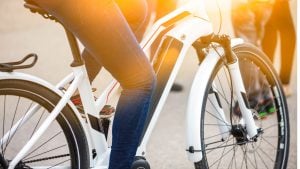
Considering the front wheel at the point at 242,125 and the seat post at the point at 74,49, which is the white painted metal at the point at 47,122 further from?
the front wheel at the point at 242,125

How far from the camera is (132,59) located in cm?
241

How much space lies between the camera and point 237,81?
3105 mm

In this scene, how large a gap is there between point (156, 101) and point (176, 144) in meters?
1.54

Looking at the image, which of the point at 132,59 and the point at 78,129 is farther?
the point at 78,129

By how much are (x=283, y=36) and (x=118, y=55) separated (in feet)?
11.6

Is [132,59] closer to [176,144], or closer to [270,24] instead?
[176,144]

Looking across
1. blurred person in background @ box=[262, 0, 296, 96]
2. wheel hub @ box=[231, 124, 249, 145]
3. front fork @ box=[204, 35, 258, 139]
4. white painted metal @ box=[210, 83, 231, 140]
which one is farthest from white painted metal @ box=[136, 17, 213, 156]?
blurred person in background @ box=[262, 0, 296, 96]

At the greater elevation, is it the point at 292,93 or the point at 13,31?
the point at 13,31

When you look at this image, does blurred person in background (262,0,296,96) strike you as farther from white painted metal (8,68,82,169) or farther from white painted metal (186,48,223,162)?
white painted metal (8,68,82,169)

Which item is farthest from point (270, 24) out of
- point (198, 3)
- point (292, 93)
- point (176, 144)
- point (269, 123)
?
point (198, 3)

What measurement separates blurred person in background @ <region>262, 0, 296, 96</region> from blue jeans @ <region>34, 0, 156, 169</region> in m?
3.23

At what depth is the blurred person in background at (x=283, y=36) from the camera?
5.45m

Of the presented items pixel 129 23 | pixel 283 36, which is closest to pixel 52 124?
pixel 129 23

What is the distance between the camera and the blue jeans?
2301 mm
